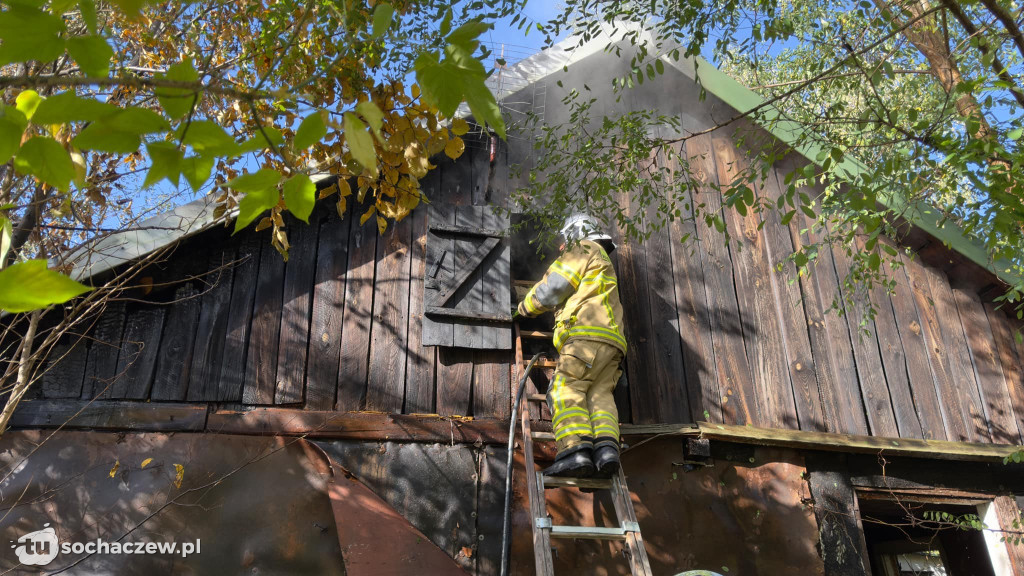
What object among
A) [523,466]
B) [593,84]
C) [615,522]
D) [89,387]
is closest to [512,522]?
[523,466]

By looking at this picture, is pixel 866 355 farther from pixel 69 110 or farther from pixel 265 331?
pixel 69 110

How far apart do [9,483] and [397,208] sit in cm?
266

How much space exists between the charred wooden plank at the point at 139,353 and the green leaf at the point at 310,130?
12.3 ft

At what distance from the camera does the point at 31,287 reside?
1.12 meters

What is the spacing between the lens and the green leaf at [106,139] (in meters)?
1.17

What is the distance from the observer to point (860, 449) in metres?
5.05

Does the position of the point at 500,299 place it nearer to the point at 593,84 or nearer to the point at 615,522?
the point at 615,522

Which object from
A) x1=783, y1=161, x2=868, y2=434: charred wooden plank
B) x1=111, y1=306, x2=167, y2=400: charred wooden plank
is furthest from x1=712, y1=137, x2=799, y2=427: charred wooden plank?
x1=111, y1=306, x2=167, y2=400: charred wooden plank

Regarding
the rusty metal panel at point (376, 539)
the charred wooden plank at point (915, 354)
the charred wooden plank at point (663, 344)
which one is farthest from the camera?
the charred wooden plank at point (915, 354)

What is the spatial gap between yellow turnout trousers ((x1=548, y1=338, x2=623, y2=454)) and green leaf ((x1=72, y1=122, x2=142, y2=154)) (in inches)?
127

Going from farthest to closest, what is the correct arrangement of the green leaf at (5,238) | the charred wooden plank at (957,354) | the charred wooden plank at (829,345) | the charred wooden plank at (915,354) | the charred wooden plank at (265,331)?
the charred wooden plank at (957,354) < the charred wooden plank at (915,354) < the charred wooden plank at (829,345) < the charred wooden plank at (265,331) < the green leaf at (5,238)

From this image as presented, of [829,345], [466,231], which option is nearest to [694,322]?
[829,345]

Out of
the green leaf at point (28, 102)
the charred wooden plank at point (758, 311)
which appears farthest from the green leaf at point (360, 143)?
the charred wooden plank at point (758, 311)

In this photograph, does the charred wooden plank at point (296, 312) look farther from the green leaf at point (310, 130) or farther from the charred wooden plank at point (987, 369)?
the charred wooden plank at point (987, 369)
